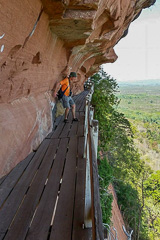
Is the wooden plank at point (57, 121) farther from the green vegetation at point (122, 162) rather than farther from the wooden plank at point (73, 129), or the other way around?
the green vegetation at point (122, 162)

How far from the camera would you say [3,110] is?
9.33 feet

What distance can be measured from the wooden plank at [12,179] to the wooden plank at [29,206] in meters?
0.26

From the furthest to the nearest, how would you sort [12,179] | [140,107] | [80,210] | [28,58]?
[140,107] → [28,58] → [12,179] → [80,210]

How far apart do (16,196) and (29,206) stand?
291mm

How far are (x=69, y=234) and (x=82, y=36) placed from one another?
456 cm

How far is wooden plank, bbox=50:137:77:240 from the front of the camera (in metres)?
1.69

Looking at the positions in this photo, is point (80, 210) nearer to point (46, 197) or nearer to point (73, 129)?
point (46, 197)

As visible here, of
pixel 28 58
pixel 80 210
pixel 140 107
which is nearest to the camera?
pixel 80 210

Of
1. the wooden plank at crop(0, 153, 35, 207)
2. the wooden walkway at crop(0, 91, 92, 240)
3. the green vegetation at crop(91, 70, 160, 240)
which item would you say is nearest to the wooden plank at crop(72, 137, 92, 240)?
the wooden walkway at crop(0, 91, 92, 240)

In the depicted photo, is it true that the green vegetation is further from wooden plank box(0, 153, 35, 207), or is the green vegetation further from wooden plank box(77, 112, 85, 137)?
wooden plank box(0, 153, 35, 207)

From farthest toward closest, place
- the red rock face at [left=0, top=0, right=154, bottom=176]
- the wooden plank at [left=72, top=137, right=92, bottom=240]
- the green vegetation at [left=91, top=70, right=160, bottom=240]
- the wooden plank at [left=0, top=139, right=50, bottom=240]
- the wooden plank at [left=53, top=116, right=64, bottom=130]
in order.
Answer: the green vegetation at [left=91, top=70, right=160, bottom=240]
the wooden plank at [left=53, top=116, right=64, bottom=130]
the red rock face at [left=0, top=0, right=154, bottom=176]
the wooden plank at [left=0, top=139, right=50, bottom=240]
the wooden plank at [left=72, top=137, right=92, bottom=240]

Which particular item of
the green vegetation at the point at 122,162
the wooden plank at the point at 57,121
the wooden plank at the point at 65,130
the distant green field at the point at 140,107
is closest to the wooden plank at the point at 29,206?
the wooden plank at the point at 65,130

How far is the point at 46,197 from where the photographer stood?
7.16 feet

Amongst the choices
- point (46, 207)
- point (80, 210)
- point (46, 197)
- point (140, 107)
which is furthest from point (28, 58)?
point (140, 107)
